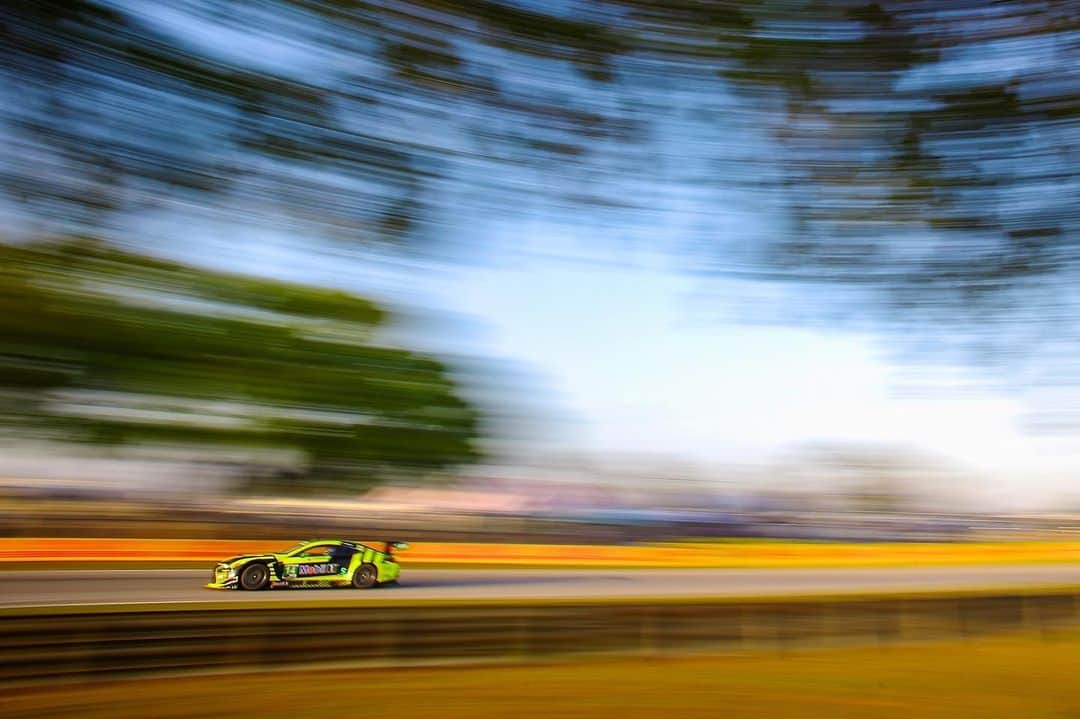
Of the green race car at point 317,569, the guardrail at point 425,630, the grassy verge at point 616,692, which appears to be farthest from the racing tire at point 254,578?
the grassy verge at point 616,692

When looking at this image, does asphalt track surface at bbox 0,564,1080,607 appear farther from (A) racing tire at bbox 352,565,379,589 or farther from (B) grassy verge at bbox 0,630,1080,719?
(B) grassy verge at bbox 0,630,1080,719

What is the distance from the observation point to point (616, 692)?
14.6 ft

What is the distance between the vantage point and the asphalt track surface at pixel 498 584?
741 centimetres

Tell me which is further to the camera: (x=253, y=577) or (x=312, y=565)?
(x=312, y=565)

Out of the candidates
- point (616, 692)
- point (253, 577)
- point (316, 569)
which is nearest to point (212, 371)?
point (616, 692)

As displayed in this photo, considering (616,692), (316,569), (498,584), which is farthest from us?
(498,584)

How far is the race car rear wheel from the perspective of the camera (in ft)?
26.2

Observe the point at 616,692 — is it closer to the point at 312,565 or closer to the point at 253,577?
the point at 253,577

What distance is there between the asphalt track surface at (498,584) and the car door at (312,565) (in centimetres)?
13

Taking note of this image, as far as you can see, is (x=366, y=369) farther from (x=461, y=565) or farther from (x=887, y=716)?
(x=461, y=565)

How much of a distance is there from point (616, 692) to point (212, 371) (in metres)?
3.69

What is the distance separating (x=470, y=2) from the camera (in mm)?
1505

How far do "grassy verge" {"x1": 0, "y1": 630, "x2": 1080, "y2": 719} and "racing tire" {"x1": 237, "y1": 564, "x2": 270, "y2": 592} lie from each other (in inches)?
132

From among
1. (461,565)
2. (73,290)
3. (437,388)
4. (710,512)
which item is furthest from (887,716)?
(461,565)
